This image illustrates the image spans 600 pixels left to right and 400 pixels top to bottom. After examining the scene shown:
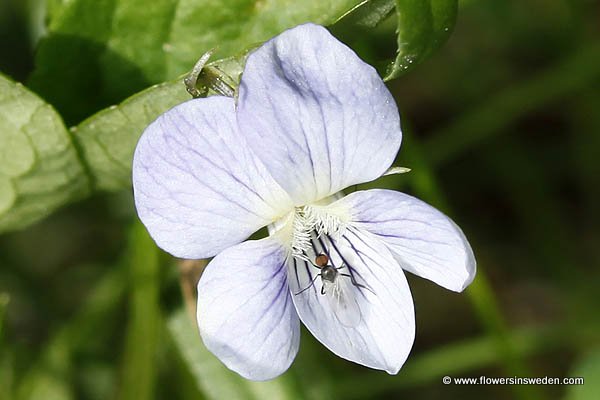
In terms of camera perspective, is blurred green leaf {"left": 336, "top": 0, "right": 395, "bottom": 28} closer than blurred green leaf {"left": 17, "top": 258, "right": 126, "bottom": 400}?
Yes

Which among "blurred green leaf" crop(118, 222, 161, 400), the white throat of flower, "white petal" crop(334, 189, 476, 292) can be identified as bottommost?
"blurred green leaf" crop(118, 222, 161, 400)

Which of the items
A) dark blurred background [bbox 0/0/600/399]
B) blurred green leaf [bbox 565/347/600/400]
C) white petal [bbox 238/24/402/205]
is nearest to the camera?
white petal [bbox 238/24/402/205]

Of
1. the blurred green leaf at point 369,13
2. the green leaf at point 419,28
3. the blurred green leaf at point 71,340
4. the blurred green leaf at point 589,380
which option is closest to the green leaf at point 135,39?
the blurred green leaf at point 369,13

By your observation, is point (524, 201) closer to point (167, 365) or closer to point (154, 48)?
point (167, 365)

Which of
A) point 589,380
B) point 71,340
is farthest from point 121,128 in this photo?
point 589,380

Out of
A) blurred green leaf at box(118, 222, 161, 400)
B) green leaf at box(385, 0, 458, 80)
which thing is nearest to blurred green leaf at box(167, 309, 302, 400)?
blurred green leaf at box(118, 222, 161, 400)

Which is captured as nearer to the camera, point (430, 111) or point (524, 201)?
point (524, 201)

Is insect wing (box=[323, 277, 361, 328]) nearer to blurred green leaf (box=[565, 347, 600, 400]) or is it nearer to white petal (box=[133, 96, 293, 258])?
white petal (box=[133, 96, 293, 258])

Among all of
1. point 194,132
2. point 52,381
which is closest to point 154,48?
point 194,132

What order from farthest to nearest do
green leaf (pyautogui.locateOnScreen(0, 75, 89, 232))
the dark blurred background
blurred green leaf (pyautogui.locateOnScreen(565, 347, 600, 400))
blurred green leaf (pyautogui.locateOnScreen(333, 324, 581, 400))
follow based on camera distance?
blurred green leaf (pyautogui.locateOnScreen(333, 324, 581, 400)) < the dark blurred background < blurred green leaf (pyautogui.locateOnScreen(565, 347, 600, 400)) < green leaf (pyautogui.locateOnScreen(0, 75, 89, 232))
